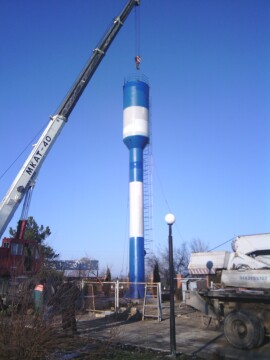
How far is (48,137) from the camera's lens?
20500 mm

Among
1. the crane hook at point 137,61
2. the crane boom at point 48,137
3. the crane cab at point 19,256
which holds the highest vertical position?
the crane hook at point 137,61

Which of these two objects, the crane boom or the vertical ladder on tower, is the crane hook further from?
the vertical ladder on tower

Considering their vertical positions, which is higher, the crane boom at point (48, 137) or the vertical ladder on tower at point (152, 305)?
the crane boom at point (48, 137)

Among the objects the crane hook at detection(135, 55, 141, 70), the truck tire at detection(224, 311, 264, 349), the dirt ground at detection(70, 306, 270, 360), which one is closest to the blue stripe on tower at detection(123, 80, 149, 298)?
the crane hook at detection(135, 55, 141, 70)

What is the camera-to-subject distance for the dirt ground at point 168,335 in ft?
34.9

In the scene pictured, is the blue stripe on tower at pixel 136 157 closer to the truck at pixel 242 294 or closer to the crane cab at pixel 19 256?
the crane cab at pixel 19 256

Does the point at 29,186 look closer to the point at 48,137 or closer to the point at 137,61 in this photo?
the point at 48,137

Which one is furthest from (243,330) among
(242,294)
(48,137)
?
(48,137)

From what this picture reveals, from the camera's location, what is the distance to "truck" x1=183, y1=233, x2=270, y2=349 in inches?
448

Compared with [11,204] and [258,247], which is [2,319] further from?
[11,204]

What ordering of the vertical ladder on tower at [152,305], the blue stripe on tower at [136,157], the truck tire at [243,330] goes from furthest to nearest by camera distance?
the blue stripe on tower at [136,157] → the vertical ladder on tower at [152,305] → the truck tire at [243,330]

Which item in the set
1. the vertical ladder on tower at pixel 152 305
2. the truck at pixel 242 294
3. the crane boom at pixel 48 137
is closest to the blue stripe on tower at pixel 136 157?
the vertical ladder on tower at pixel 152 305

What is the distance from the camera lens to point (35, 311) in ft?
25.6

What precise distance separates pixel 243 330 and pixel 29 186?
40.2 ft
